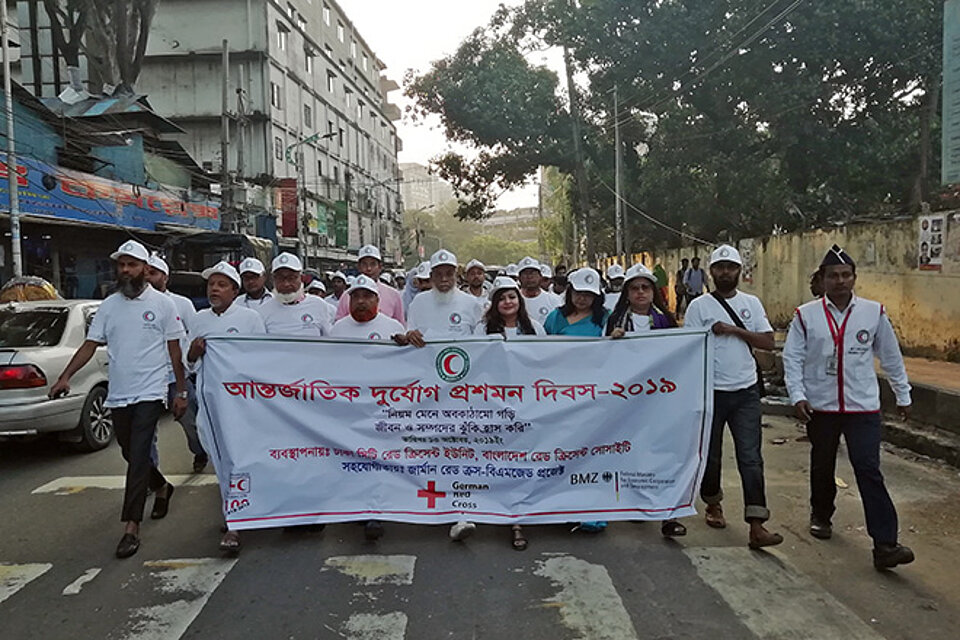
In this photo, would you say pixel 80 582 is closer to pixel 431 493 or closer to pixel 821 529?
pixel 431 493

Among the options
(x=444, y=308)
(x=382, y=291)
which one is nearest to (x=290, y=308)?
(x=444, y=308)

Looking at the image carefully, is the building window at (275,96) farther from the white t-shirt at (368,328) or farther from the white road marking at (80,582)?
the white road marking at (80,582)

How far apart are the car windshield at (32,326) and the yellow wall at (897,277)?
1130 cm

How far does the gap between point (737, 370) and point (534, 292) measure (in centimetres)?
285

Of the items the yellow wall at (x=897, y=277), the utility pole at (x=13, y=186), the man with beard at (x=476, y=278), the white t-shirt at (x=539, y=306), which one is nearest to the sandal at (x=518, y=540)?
the white t-shirt at (x=539, y=306)

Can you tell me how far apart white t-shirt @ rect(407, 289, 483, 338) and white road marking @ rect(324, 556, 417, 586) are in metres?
1.71

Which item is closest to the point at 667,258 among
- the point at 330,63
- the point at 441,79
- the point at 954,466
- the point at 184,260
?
the point at 441,79

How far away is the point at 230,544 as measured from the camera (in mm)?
4301

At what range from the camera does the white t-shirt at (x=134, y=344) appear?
451 centimetres

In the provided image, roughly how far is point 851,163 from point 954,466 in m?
16.1

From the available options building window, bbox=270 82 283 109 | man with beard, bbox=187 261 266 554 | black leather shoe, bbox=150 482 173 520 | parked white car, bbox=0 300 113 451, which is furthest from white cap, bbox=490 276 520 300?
building window, bbox=270 82 283 109

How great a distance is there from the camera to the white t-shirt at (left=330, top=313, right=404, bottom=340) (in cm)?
500

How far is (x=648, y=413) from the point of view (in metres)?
4.52

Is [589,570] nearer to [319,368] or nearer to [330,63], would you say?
A: [319,368]
